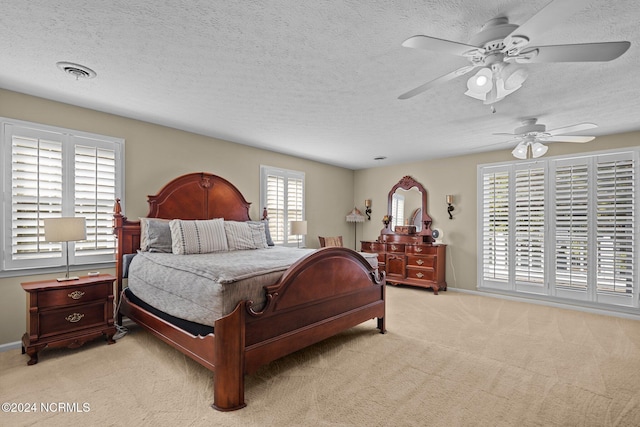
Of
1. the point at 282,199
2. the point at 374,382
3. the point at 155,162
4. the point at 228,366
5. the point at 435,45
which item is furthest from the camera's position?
the point at 282,199

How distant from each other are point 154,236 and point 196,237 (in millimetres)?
459

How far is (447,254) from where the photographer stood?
5.92 m

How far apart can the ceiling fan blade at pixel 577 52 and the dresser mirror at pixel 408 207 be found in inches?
170

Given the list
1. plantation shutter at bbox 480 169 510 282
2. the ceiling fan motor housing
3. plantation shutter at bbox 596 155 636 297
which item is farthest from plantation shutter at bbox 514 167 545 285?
the ceiling fan motor housing

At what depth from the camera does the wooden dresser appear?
18.6ft

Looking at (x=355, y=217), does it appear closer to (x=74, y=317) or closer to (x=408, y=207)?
(x=408, y=207)

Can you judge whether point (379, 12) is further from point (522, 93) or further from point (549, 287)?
point (549, 287)

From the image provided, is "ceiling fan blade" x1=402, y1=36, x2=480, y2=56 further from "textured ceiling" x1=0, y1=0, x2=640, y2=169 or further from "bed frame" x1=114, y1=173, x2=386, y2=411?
"bed frame" x1=114, y1=173, x2=386, y2=411

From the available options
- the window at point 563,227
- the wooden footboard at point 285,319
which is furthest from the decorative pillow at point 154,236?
the window at point 563,227

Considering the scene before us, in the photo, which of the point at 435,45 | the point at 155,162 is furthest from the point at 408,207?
the point at 435,45

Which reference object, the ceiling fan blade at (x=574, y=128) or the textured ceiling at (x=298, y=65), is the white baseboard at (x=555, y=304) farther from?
the ceiling fan blade at (x=574, y=128)

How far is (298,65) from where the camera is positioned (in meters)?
2.52


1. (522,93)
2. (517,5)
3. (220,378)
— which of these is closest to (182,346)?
(220,378)

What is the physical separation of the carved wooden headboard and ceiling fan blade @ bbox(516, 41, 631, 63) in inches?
148
